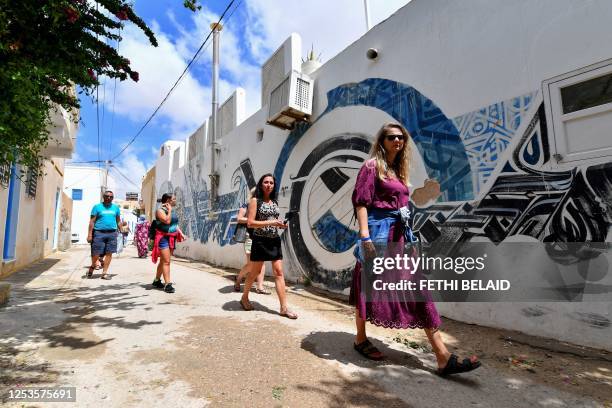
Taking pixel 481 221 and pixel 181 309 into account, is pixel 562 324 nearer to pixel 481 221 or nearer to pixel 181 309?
pixel 481 221

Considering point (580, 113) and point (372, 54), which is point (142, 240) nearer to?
point (372, 54)

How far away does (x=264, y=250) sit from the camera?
379cm

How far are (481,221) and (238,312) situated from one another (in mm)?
2794

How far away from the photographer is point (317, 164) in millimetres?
6145

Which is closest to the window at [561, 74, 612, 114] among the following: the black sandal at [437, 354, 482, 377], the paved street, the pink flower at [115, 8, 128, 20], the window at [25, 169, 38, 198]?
the paved street

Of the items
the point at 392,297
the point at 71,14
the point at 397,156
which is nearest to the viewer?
the point at 392,297

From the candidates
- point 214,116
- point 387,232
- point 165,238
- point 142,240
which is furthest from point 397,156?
point 142,240

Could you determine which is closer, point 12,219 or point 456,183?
point 456,183

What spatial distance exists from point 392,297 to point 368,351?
1.59ft

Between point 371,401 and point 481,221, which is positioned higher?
point 481,221

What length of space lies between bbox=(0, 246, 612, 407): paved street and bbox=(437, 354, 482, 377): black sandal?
7 cm

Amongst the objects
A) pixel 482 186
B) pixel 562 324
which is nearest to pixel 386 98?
pixel 482 186

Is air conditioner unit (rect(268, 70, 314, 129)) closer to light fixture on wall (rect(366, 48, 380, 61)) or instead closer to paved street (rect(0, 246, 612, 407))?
light fixture on wall (rect(366, 48, 380, 61))

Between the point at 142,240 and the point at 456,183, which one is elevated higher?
the point at 456,183
